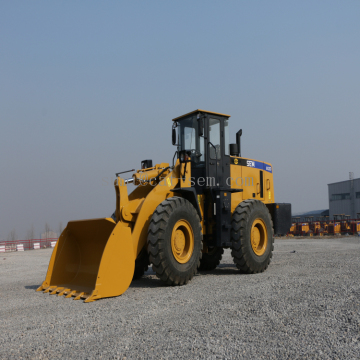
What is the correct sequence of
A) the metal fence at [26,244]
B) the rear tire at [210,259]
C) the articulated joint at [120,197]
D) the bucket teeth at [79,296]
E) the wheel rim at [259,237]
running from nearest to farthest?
the bucket teeth at [79,296]
the articulated joint at [120,197]
the wheel rim at [259,237]
the rear tire at [210,259]
the metal fence at [26,244]

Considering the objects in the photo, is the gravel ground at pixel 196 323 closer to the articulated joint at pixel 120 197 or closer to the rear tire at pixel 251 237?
the rear tire at pixel 251 237

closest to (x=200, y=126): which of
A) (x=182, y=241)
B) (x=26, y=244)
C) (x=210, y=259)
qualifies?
(x=182, y=241)

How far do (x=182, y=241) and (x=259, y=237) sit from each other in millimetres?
2524

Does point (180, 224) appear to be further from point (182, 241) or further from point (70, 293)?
point (70, 293)

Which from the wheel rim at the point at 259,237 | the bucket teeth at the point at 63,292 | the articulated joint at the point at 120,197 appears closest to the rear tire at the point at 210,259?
the wheel rim at the point at 259,237

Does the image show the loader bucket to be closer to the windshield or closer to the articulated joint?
the articulated joint

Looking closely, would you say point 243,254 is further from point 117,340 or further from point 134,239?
point 117,340

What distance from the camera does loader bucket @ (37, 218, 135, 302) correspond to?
607 centimetres

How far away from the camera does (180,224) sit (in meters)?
7.11

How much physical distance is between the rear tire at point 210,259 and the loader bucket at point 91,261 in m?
3.28

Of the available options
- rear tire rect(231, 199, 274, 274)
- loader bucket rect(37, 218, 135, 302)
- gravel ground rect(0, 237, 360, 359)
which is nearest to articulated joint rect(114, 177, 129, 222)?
loader bucket rect(37, 218, 135, 302)

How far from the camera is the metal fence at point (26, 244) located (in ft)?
93.4

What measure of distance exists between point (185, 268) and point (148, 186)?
82.0 inches

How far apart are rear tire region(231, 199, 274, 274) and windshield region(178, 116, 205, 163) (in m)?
1.51
